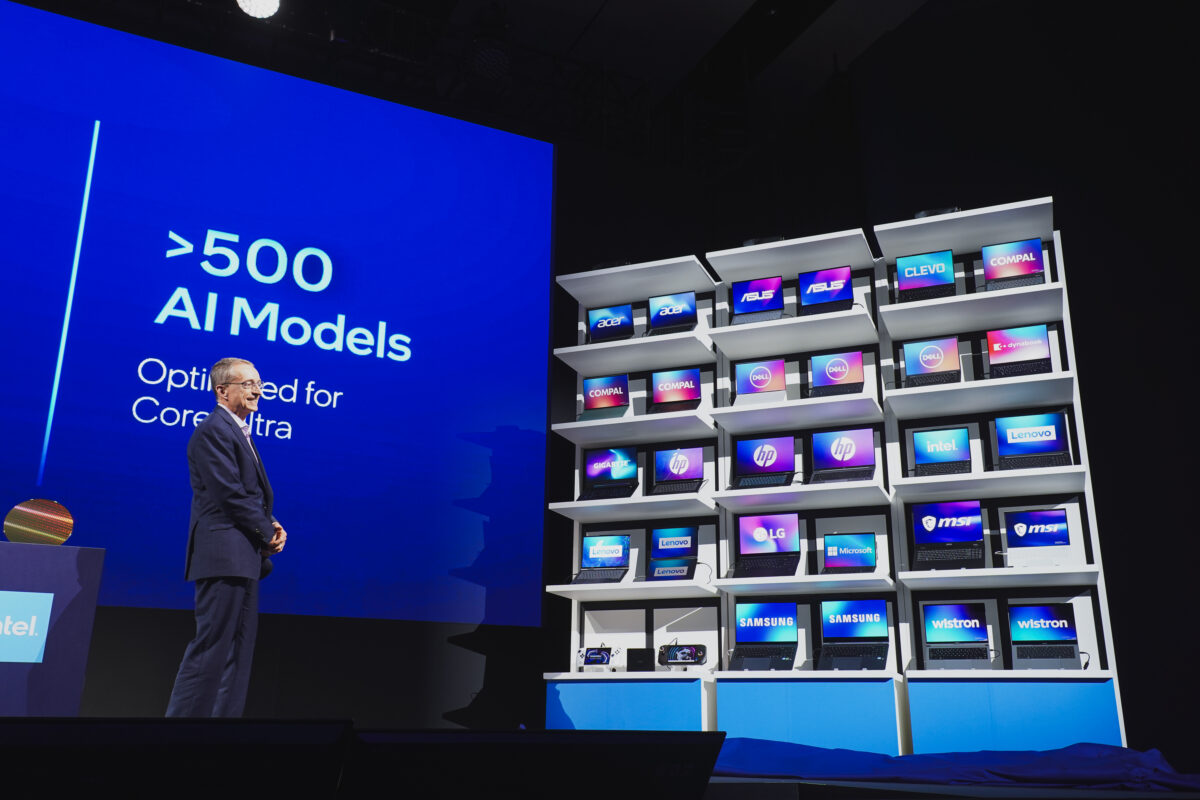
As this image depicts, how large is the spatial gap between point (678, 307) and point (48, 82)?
3151mm

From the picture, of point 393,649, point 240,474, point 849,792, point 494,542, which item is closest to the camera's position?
point 849,792

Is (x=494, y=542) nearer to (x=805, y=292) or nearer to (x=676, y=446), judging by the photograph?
(x=676, y=446)

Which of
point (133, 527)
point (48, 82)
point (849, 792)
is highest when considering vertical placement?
point (48, 82)

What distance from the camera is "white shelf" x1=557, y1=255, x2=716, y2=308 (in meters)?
5.00

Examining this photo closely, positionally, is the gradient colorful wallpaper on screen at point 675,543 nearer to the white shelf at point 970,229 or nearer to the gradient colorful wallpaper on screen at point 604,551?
the gradient colorful wallpaper on screen at point 604,551

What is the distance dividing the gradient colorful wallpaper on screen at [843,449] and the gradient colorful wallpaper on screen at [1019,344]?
67cm

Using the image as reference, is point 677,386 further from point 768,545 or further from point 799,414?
point 768,545

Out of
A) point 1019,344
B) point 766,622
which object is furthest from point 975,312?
point 766,622

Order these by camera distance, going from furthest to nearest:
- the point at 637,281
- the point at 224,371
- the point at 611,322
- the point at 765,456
Answer: the point at 611,322
the point at 637,281
the point at 765,456
the point at 224,371

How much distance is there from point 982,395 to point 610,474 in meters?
1.87

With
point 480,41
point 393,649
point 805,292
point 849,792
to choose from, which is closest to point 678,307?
point 805,292

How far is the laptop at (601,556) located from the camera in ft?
15.9

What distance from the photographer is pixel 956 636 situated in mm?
4203

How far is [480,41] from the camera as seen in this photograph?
5.34 meters
